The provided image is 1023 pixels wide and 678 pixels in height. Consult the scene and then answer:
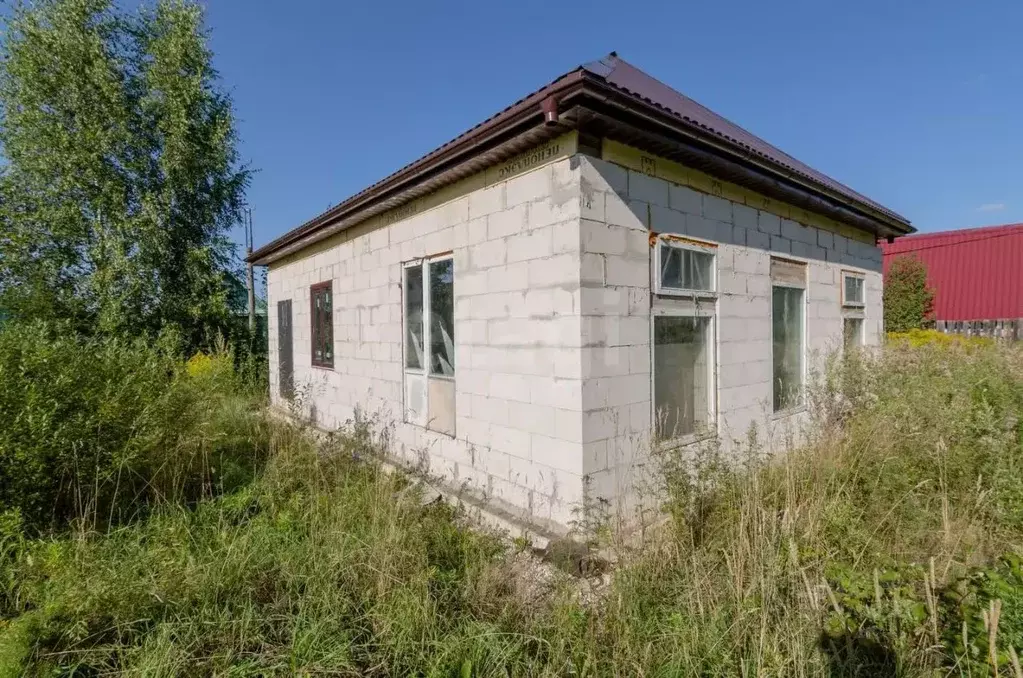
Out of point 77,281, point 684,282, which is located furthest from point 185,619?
point 77,281

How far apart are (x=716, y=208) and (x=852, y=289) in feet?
13.8

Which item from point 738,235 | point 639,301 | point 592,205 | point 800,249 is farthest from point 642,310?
point 800,249

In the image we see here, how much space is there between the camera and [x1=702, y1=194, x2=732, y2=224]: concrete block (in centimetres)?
502

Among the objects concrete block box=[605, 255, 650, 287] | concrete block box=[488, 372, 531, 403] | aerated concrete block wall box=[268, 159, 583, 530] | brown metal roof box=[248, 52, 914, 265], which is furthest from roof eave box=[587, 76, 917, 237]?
concrete block box=[488, 372, 531, 403]

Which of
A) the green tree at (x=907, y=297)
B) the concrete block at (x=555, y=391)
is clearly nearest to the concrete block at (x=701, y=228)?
the concrete block at (x=555, y=391)

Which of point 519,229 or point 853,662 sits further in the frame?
point 519,229

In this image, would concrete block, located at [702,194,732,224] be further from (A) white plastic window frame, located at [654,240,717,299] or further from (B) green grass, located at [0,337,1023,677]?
(B) green grass, located at [0,337,1023,677]

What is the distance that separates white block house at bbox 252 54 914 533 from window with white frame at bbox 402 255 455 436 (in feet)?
0.08

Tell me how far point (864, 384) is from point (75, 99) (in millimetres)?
18543

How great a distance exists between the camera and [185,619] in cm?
257

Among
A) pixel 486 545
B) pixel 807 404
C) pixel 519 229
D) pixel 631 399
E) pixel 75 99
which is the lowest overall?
pixel 486 545

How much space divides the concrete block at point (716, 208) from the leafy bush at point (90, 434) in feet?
18.2

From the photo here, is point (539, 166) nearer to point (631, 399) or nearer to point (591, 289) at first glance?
point (591, 289)

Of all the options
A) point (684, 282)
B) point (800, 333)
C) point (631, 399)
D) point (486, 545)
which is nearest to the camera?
point (486, 545)
